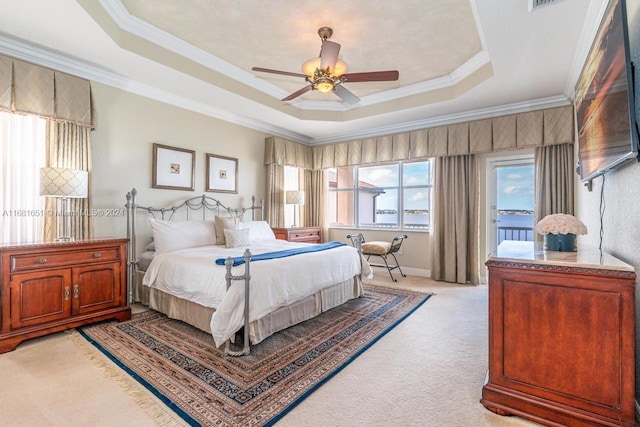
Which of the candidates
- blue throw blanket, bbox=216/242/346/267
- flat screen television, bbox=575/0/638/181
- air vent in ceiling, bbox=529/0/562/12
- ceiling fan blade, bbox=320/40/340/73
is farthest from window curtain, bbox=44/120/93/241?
flat screen television, bbox=575/0/638/181

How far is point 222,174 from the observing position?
4984 mm

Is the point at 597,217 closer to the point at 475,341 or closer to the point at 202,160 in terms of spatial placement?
the point at 475,341

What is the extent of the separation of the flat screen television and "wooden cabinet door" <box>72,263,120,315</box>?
414 centimetres

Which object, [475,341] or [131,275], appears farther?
Answer: [131,275]

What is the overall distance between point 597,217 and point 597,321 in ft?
5.35

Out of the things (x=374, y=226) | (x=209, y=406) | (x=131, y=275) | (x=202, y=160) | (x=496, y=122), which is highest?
(x=496, y=122)

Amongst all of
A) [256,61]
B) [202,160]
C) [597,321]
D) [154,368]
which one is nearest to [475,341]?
[597,321]

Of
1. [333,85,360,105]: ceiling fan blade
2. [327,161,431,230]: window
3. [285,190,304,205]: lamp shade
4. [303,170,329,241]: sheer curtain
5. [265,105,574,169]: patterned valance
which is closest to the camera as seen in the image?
[333,85,360,105]: ceiling fan blade

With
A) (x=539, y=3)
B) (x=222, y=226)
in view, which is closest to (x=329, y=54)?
(x=539, y=3)

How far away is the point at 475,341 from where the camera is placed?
275 cm

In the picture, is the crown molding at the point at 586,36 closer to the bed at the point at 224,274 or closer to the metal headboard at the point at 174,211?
the bed at the point at 224,274

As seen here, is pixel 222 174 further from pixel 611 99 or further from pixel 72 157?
pixel 611 99

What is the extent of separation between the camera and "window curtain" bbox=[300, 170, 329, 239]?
257 inches

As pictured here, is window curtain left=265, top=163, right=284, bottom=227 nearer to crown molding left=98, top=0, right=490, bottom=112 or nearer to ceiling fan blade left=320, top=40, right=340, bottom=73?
crown molding left=98, top=0, right=490, bottom=112
